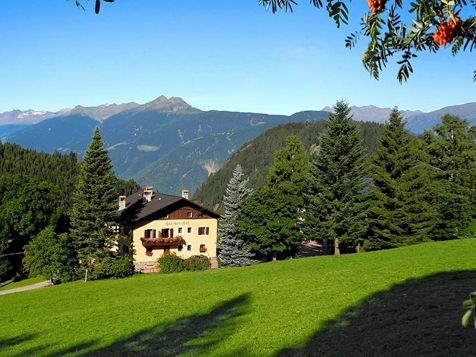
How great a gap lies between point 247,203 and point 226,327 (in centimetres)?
2368

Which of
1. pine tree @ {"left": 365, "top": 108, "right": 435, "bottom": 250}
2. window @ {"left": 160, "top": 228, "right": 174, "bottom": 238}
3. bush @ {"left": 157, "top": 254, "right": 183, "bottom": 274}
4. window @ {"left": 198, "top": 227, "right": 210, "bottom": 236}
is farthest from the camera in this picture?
window @ {"left": 198, "top": 227, "right": 210, "bottom": 236}

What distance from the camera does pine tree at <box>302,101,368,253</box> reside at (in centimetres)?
3762

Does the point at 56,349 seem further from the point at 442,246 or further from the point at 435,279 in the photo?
the point at 442,246

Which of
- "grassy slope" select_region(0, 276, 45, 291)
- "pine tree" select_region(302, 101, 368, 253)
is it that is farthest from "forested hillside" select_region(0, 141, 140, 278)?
"pine tree" select_region(302, 101, 368, 253)

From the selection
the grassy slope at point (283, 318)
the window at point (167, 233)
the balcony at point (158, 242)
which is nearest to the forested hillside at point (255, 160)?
the window at point (167, 233)

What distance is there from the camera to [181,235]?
50375 mm

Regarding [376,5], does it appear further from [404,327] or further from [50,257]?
[50,257]

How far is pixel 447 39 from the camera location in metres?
2.21

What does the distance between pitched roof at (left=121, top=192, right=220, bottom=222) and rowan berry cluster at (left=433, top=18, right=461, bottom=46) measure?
154 ft

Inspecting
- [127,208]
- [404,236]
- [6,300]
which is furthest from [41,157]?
[404,236]

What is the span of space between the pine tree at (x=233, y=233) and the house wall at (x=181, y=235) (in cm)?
954

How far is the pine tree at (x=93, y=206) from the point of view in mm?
40656

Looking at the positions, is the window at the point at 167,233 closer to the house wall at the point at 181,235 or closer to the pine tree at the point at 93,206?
the house wall at the point at 181,235

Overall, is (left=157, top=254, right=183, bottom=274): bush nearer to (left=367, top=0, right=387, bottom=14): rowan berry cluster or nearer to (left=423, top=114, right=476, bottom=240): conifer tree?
(left=423, top=114, right=476, bottom=240): conifer tree
